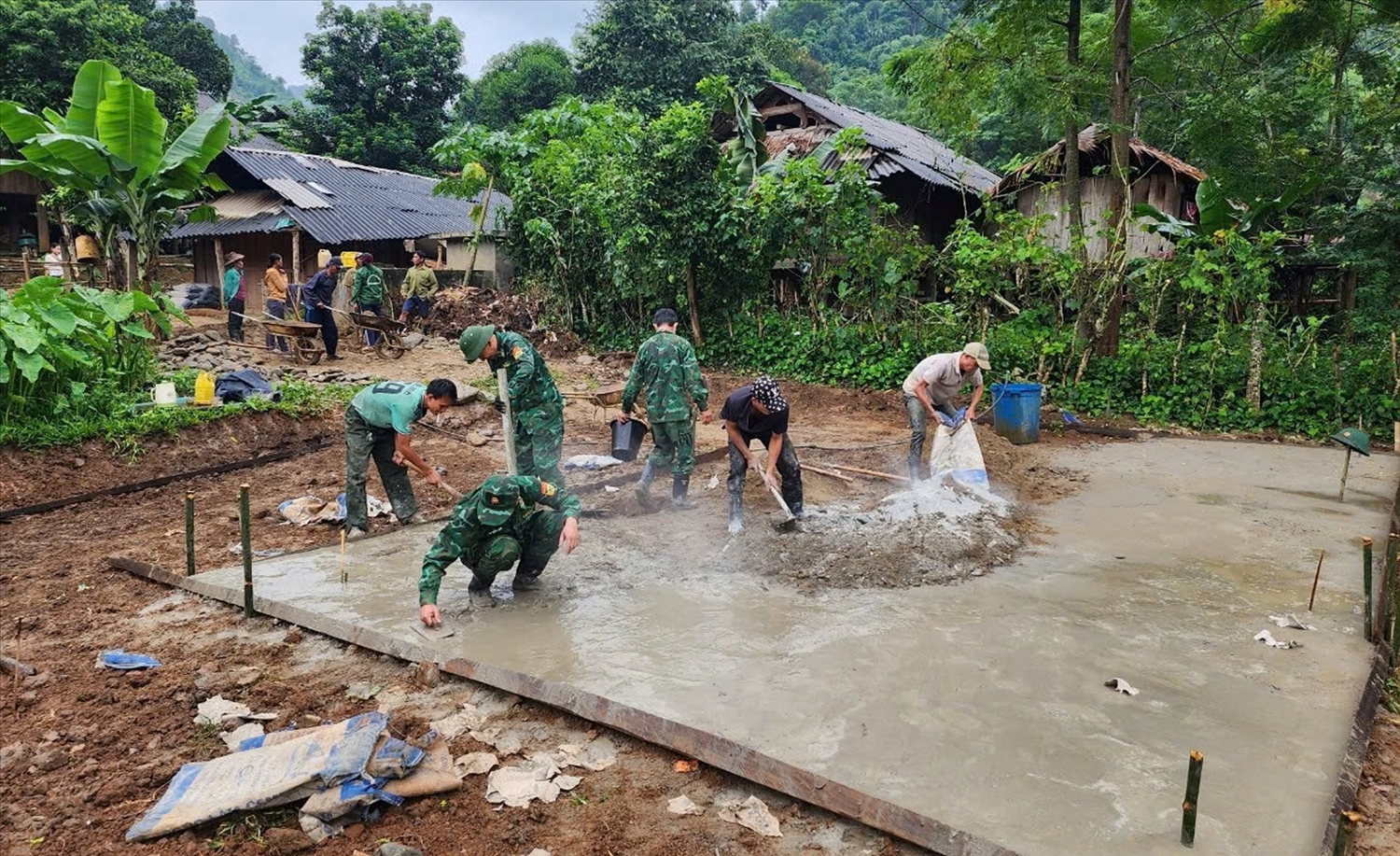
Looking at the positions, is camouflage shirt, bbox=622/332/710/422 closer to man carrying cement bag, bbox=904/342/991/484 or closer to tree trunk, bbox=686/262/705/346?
man carrying cement bag, bbox=904/342/991/484

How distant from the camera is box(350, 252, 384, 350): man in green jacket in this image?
1497 cm

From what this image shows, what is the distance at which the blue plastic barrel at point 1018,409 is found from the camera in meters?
10.2

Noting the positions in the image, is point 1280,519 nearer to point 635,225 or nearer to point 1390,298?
point 1390,298

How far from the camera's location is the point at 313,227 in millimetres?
17547

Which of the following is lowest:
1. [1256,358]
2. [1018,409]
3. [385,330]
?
[1018,409]

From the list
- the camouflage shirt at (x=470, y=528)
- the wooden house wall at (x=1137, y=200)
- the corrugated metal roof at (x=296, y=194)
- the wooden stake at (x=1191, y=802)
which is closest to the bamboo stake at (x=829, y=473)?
the camouflage shirt at (x=470, y=528)

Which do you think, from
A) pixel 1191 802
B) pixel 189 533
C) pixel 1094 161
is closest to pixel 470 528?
pixel 189 533

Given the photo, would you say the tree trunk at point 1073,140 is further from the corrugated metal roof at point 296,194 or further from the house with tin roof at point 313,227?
the corrugated metal roof at point 296,194

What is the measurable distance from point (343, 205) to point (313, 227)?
2.09m

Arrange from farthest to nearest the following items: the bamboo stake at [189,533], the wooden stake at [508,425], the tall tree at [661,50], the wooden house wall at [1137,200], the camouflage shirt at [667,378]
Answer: the tall tree at [661,50]
the wooden house wall at [1137,200]
the camouflage shirt at [667,378]
the wooden stake at [508,425]
the bamboo stake at [189,533]

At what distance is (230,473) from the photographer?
8852 millimetres

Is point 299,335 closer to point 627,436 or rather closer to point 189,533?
point 627,436

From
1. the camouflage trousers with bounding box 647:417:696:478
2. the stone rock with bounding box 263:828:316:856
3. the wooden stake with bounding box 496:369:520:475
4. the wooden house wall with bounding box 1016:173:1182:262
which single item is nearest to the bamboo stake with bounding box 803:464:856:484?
the camouflage trousers with bounding box 647:417:696:478

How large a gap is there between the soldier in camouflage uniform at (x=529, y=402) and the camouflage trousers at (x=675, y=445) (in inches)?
38.6
